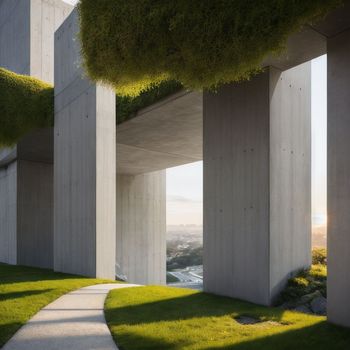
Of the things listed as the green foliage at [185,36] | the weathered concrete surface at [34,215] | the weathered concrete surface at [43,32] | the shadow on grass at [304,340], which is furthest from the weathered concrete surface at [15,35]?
the shadow on grass at [304,340]

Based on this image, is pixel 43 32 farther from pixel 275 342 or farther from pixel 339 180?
pixel 275 342

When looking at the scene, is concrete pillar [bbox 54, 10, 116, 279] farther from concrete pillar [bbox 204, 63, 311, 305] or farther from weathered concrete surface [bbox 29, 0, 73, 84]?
weathered concrete surface [bbox 29, 0, 73, 84]

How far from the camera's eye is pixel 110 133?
1054cm

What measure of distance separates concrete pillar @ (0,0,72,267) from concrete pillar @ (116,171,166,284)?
514 centimetres

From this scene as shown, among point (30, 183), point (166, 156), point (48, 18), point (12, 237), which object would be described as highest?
point (48, 18)

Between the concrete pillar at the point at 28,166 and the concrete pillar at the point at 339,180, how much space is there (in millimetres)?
11387

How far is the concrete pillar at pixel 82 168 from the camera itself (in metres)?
10.2

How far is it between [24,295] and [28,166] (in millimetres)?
10460

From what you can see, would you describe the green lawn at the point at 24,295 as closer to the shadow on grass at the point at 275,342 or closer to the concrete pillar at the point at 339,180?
the shadow on grass at the point at 275,342

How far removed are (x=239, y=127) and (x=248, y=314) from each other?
3037 millimetres

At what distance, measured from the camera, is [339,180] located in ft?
17.0

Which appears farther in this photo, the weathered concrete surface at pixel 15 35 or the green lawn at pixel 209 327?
the weathered concrete surface at pixel 15 35

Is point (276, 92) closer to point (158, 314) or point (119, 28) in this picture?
point (119, 28)

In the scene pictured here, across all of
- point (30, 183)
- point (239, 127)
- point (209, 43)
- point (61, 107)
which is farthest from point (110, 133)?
point (30, 183)
